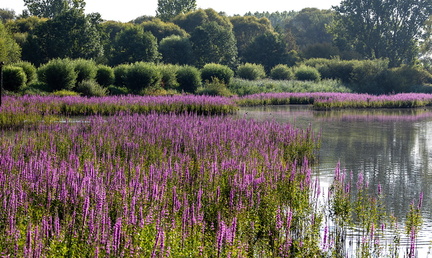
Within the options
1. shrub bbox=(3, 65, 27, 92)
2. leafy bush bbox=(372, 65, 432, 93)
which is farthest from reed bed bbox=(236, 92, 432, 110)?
shrub bbox=(3, 65, 27, 92)

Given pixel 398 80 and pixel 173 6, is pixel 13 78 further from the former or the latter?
pixel 173 6

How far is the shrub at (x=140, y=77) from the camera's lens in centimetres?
A: 3591

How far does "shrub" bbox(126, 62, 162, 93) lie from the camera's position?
35.9 meters

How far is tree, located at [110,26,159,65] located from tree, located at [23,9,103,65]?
105 inches

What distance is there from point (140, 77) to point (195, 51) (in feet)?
101

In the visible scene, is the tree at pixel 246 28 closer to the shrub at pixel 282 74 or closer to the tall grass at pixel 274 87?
the shrub at pixel 282 74

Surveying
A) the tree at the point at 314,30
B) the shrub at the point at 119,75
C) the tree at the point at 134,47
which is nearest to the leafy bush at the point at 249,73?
the tree at the point at 134,47

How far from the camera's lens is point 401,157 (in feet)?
45.2

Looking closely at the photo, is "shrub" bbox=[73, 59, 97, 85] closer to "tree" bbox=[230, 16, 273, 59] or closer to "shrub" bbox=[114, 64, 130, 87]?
"shrub" bbox=[114, 64, 130, 87]

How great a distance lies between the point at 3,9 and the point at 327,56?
197 feet

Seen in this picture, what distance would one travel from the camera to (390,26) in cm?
7494

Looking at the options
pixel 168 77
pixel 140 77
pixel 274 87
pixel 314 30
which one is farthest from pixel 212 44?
pixel 314 30

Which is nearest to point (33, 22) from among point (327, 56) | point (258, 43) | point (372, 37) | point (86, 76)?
point (258, 43)

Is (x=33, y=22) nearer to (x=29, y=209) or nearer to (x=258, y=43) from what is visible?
(x=258, y=43)
